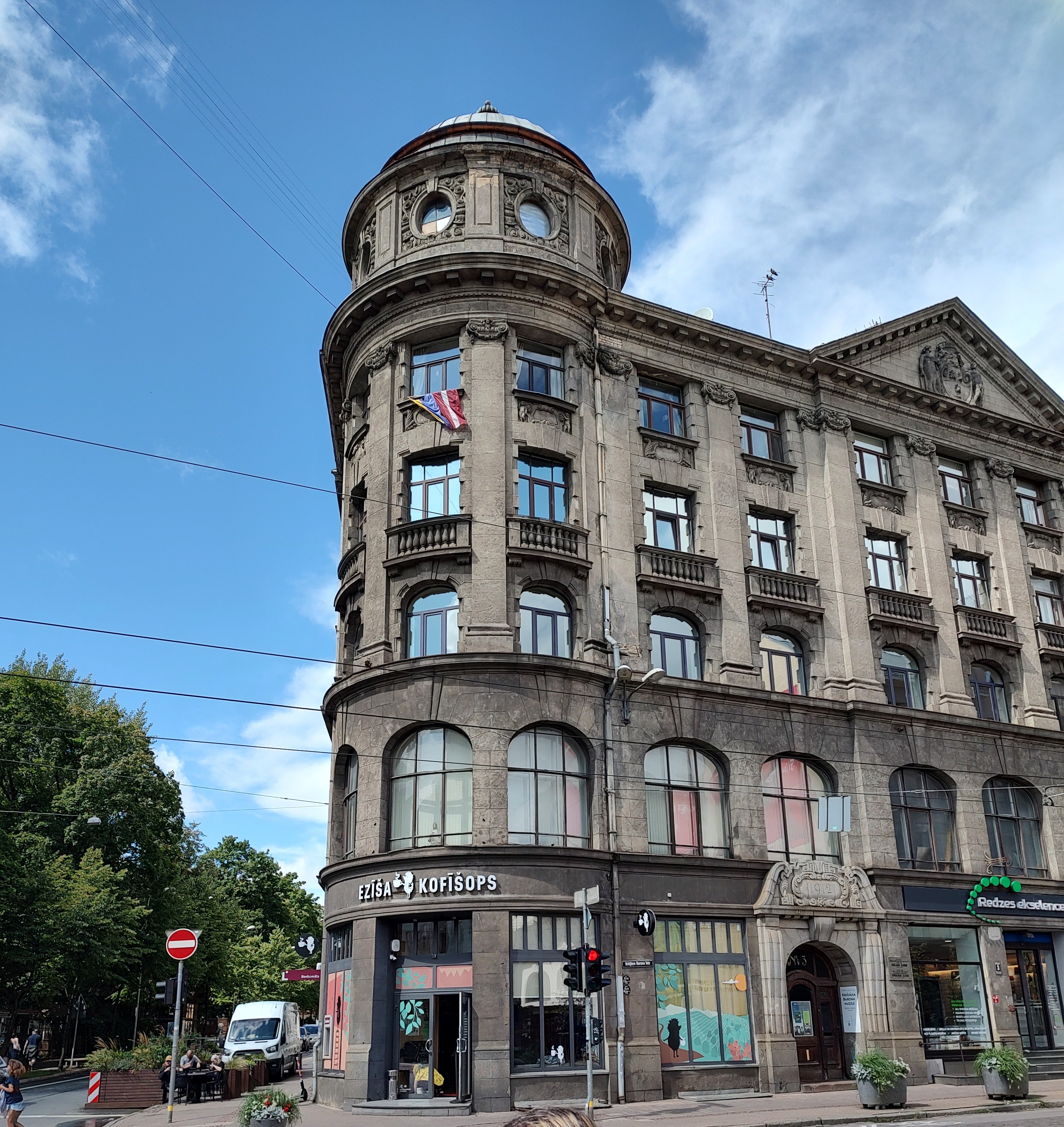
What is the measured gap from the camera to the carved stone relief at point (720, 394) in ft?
122

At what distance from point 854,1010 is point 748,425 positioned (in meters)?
18.9

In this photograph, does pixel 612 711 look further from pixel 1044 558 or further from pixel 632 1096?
pixel 1044 558

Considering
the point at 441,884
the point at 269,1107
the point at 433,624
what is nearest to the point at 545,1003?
the point at 441,884

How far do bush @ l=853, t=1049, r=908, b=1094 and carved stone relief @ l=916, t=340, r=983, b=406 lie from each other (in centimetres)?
2544

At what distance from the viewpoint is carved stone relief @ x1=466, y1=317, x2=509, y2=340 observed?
33.7 m

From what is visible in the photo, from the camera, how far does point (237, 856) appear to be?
92.4m

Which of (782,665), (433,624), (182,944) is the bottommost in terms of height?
(182,944)

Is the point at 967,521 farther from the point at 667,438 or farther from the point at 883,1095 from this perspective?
the point at 883,1095

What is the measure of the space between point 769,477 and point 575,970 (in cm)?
1962

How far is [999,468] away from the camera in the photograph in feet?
140

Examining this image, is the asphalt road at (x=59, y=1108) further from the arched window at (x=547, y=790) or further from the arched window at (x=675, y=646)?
the arched window at (x=675, y=646)

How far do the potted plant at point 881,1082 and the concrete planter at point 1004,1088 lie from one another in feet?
9.66

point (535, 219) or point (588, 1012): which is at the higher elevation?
point (535, 219)

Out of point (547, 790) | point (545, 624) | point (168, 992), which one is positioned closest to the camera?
point (168, 992)
